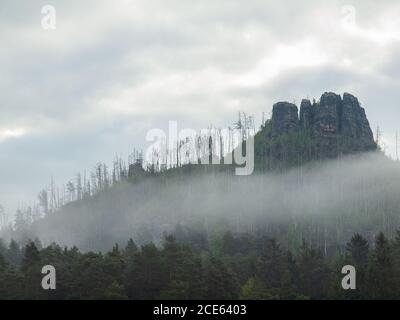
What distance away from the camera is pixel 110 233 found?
15162cm

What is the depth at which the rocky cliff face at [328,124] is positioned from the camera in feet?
531

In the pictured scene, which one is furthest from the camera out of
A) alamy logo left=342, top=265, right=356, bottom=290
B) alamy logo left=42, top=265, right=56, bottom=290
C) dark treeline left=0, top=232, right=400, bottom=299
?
alamy logo left=342, top=265, right=356, bottom=290

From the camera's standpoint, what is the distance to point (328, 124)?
534 ft

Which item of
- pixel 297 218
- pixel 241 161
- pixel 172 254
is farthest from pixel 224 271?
pixel 241 161

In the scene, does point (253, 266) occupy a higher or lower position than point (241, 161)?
lower

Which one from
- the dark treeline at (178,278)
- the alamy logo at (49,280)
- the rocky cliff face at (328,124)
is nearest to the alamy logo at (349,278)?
the dark treeline at (178,278)

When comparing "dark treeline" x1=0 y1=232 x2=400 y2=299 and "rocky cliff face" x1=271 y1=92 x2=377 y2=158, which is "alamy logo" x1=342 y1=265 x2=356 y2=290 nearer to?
"dark treeline" x1=0 y1=232 x2=400 y2=299

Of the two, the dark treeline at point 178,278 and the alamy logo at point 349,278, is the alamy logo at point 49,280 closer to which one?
the dark treeline at point 178,278

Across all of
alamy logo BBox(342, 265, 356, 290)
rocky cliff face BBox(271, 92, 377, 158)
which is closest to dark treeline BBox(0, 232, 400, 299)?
alamy logo BBox(342, 265, 356, 290)

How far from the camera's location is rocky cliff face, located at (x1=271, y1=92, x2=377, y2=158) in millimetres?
161875
